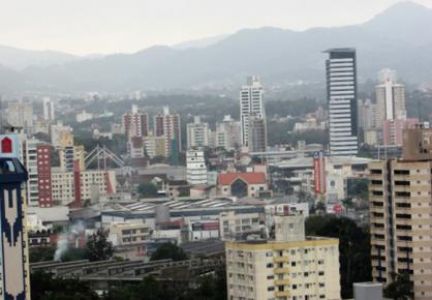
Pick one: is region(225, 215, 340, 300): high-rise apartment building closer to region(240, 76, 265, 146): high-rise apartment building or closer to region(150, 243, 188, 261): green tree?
region(150, 243, 188, 261): green tree

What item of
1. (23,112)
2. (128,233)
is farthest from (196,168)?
(23,112)

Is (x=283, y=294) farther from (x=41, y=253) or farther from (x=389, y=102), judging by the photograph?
(x=389, y=102)

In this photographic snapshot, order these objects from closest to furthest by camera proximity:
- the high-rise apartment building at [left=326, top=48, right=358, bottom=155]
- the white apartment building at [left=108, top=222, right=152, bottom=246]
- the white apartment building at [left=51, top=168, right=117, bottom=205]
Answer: the white apartment building at [left=108, top=222, right=152, bottom=246], the white apartment building at [left=51, top=168, right=117, bottom=205], the high-rise apartment building at [left=326, top=48, right=358, bottom=155]

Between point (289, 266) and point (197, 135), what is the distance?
46446 millimetres

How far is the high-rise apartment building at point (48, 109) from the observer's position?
6992 centimetres

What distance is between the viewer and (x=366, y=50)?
387 feet

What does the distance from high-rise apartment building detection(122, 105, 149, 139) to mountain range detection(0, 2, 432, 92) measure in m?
22.6

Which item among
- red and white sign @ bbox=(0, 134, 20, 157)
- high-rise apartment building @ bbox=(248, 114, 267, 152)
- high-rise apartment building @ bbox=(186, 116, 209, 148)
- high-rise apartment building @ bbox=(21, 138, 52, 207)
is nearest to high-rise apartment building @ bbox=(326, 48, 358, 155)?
high-rise apartment building @ bbox=(248, 114, 267, 152)

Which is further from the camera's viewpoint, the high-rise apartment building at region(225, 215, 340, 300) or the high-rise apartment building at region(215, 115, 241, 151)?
the high-rise apartment building at region(215, 115, 241, 151)

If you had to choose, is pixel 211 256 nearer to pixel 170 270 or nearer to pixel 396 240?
pixel 170 270

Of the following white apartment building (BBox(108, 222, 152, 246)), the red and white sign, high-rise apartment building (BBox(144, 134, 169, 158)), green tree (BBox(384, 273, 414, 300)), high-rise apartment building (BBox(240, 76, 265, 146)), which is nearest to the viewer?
the red and white sign

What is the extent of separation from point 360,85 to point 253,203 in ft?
170

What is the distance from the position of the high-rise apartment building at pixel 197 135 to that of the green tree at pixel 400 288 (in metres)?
41.8

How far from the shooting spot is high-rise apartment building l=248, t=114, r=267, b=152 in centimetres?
6125
